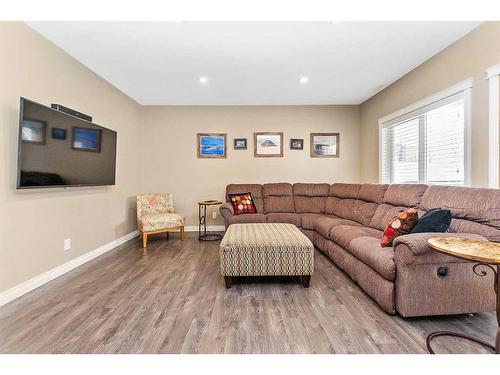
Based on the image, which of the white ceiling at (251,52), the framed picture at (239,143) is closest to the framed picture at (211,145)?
the framed picture at (239,143)

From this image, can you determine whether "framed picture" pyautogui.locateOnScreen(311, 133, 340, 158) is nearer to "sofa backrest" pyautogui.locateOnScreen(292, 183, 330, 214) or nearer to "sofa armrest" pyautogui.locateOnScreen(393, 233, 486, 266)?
"sofa backrest" pyautogui.locateOnScreen(292, 183, 330, 214)

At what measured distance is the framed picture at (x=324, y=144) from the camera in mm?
4824

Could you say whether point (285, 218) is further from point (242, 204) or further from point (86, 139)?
point (86, 139)

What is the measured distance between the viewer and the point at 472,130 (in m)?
2.38

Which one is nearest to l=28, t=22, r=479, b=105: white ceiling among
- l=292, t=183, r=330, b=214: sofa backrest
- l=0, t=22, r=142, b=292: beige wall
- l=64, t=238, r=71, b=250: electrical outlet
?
l=0, t=22, r=142, b=292: beige wall

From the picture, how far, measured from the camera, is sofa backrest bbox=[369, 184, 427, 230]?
255 cm

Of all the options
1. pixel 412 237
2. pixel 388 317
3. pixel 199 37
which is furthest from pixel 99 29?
pixel 388 317

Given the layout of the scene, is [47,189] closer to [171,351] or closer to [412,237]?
[171,351]

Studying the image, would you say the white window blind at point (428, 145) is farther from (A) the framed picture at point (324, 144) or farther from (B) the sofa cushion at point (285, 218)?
(B) the sofa cushion at point (285, 218)

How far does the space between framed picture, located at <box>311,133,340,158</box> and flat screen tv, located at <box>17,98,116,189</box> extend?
3707 millimetres

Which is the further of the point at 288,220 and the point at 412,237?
the point at 288,220

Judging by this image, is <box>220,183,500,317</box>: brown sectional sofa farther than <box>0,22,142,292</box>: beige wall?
No

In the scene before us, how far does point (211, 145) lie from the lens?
4.78 meters
